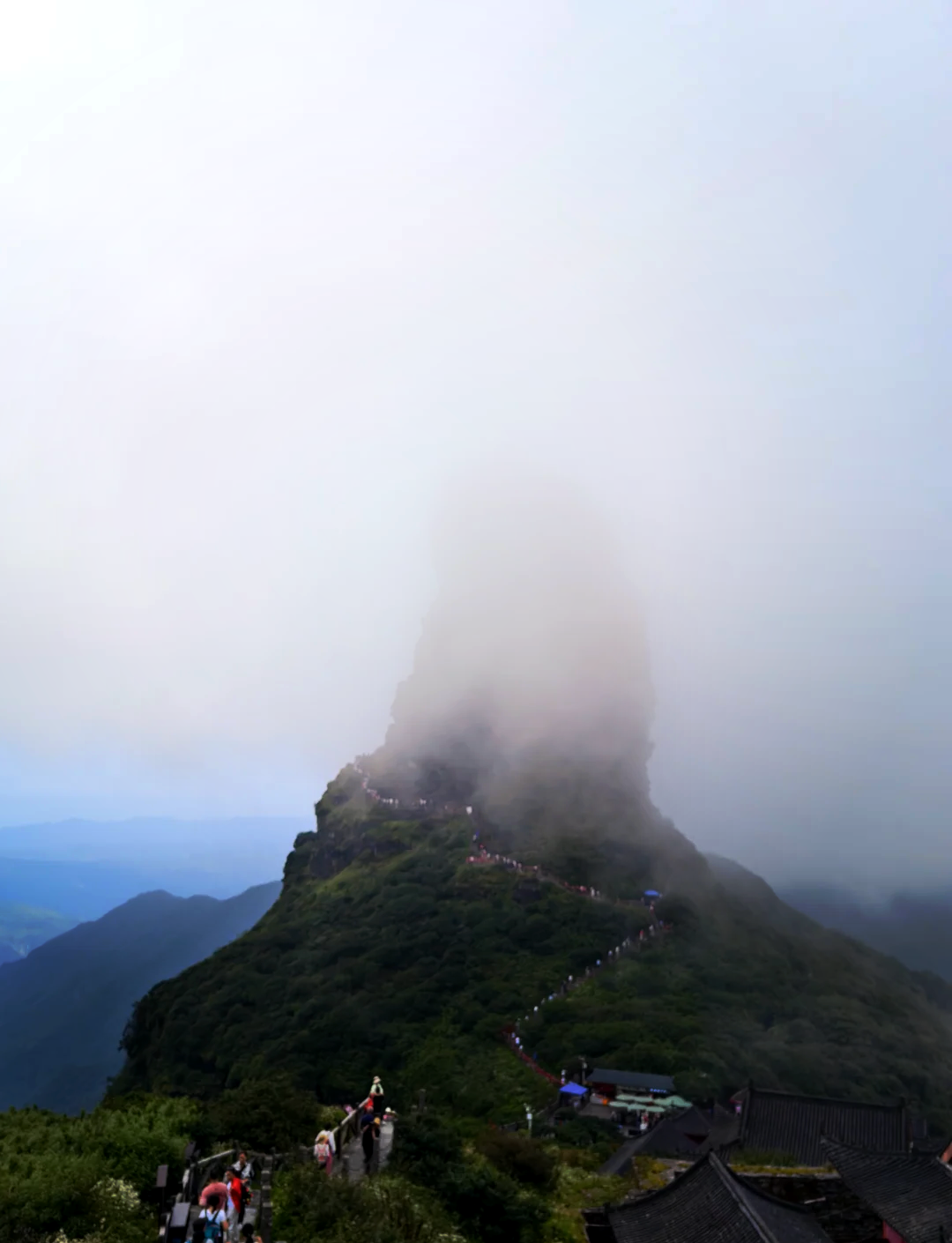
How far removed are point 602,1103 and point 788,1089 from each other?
1250 centimetres

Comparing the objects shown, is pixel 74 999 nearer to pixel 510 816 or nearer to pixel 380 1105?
pixel 510 816

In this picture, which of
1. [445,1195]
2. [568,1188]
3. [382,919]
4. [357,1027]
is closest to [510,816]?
[382,919]

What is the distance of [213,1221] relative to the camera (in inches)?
639

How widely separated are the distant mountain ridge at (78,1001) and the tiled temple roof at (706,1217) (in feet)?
319

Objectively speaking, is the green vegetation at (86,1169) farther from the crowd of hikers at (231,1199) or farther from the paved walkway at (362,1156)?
the paved walkway at (362,1156)

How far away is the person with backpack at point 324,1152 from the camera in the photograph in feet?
73.5

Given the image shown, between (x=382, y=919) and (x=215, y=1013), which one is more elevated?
(x=382, y=919)

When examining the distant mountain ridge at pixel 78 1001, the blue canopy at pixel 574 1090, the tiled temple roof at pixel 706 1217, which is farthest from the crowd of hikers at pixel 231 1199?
the distant mountain ridge at pixel 78 1001

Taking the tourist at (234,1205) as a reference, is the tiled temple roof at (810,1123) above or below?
below

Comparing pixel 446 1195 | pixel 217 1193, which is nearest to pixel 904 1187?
pixel 446 1195

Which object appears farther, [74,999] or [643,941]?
[74,999]

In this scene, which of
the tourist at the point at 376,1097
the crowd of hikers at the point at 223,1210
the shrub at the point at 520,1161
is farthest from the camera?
the shrub at the point at 520,1161

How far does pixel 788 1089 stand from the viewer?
197 ft

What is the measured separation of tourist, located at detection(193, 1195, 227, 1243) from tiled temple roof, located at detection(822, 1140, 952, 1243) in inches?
815
